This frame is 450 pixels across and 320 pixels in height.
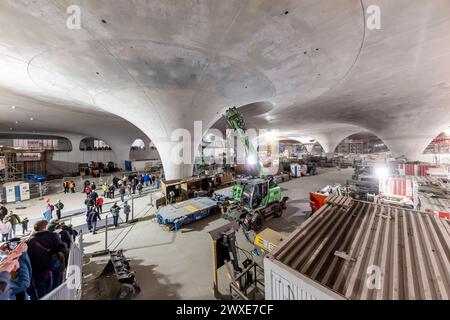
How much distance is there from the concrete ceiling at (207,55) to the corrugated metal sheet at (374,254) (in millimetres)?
5873

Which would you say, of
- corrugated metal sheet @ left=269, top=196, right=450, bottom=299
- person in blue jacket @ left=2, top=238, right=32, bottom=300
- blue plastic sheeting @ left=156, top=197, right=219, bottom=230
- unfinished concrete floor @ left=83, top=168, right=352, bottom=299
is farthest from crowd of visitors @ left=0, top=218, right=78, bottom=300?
corrugated metal sheet @ left=269, top=196, right=450, bottom=299

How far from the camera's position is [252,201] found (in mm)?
8258

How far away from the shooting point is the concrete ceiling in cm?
472

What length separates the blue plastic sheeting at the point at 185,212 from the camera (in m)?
8.23

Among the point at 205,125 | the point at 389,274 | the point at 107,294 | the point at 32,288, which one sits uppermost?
the point at 205,125

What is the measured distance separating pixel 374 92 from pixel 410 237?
512 inches

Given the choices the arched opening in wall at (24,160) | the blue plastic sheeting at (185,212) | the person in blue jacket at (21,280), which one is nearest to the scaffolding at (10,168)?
the arched opening in wall at (24,160)

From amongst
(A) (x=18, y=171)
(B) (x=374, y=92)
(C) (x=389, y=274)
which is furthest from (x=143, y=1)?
(A) (x=18, y=171)

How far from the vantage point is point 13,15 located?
4613 millimetres

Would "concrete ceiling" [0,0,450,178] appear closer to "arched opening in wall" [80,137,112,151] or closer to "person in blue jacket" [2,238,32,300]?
"person in blue jacket" [2,238,32,300]

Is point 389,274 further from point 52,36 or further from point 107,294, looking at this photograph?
point 52,36

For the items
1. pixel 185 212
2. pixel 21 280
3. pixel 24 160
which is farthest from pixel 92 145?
pixel 21 280

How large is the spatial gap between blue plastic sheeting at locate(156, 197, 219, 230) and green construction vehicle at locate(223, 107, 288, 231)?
122 centimetres

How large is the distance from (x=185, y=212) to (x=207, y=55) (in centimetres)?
736
